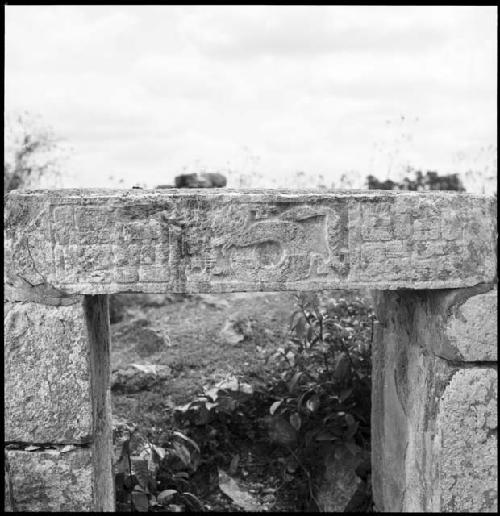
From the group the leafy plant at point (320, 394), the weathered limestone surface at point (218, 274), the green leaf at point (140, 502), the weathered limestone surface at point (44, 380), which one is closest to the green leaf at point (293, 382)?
the leafy plant at point (320, 394)

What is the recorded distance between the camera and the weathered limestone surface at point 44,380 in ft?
9.01

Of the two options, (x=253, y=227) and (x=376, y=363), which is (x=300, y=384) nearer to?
(x=376, y=363)

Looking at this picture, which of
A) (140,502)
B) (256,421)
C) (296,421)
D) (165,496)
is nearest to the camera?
(140,502)

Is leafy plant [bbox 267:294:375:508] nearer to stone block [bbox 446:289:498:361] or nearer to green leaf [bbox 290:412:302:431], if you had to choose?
green leaf [bbox 290:412:302:431]

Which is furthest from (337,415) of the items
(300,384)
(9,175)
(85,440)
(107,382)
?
(9,175)

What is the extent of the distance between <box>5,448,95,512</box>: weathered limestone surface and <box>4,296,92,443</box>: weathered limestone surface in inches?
2.5

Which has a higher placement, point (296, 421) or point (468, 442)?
point (468, 442)

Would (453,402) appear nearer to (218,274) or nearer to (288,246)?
(288,246)

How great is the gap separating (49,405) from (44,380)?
0.33ft

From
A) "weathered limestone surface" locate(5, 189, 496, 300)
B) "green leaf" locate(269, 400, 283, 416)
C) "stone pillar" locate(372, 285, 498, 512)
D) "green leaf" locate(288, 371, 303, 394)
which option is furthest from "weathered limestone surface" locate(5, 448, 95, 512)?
"green leaf" locate(288, 371, 303, 394)

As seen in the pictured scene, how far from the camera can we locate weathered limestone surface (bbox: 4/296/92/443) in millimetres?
2746

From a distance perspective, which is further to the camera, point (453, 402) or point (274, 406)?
point (274, 406)

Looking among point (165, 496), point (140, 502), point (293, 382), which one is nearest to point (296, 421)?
point (293, 382)

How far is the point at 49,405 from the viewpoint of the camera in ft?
9.10
